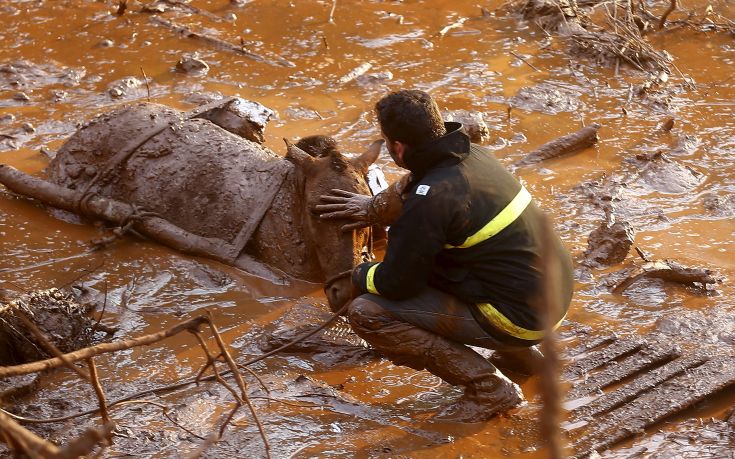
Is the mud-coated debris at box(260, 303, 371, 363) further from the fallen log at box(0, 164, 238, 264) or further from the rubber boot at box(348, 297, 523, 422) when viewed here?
the fallen log at box(0, 164, 238, 264)

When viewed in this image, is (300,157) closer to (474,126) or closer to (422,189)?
(422,189)

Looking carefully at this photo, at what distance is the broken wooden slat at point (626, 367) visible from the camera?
15.3ft

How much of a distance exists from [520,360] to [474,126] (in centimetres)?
311

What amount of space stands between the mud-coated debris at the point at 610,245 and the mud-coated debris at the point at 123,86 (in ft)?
14.4

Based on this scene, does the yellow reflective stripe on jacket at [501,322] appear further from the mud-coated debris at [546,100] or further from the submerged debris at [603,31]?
the submerged debris at [603,31]

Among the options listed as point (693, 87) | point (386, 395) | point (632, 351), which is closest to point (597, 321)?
point (632, 351)

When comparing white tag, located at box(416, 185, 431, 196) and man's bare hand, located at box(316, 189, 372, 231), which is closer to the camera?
white tag, located at box(416, 185, 431, 196)

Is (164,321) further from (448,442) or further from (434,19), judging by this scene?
(434,19)

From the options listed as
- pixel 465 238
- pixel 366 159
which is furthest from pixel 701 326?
pixel 366 159

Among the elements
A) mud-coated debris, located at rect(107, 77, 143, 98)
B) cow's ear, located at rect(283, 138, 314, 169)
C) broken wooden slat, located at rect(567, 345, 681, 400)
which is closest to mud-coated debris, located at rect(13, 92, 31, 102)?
mud-coated debris, located at rect(107, 77, 143, 98)

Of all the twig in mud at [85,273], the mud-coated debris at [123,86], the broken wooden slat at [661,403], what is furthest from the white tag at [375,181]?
the mud-coated debris at [123,86]

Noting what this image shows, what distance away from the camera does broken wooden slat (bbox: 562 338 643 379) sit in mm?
4828

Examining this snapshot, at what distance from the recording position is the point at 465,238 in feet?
14.0

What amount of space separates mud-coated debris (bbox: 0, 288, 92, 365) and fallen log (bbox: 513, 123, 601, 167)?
145 inches
